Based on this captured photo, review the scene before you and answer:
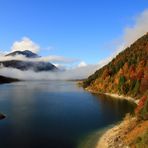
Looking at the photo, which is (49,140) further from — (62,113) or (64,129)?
(62,113)

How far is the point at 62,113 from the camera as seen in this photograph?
123250mm

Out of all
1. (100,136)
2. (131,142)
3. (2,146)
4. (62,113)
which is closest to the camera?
(131,142)

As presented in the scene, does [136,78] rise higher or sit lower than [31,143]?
higher

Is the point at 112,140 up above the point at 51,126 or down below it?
below

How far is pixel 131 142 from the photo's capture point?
6675 cm

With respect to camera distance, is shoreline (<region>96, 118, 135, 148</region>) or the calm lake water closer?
shoreline (<region>96, 118, 135, 148</region>)

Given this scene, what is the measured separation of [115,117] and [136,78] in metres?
71.9

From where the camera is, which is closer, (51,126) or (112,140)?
(112,140)

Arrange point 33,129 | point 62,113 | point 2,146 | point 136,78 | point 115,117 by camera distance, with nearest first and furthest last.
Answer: point 2,146, point 33,129, point 115,117, point 62,113, point 136,78

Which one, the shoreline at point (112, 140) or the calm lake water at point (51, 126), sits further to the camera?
the calm lake water at point (51, 126)

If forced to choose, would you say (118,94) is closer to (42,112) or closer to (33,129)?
(42,112)

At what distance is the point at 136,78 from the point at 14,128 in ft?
346

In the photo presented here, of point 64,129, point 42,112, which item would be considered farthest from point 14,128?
point 42,112

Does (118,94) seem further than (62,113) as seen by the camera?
Yes
